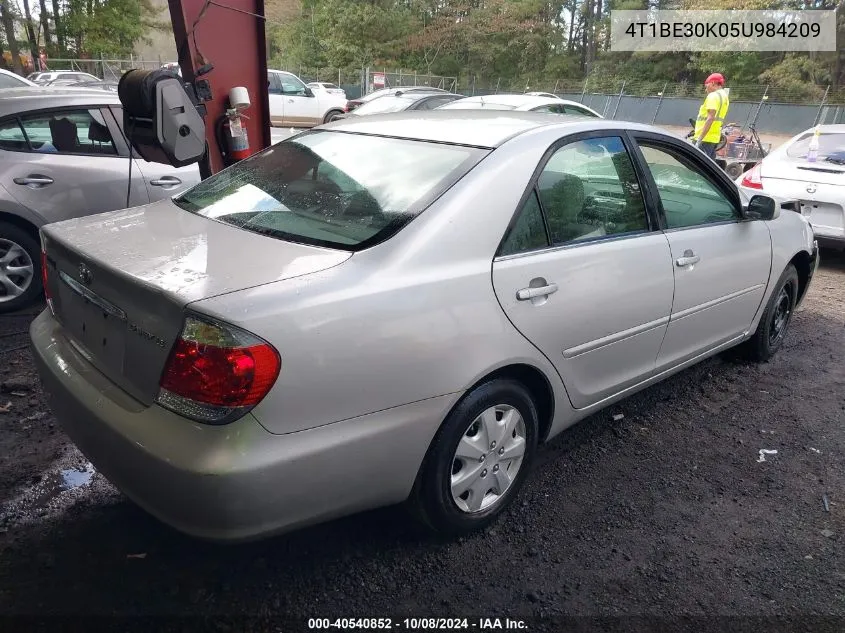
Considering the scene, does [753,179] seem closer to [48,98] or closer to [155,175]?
[155,175]

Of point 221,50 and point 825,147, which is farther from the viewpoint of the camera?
point 825,147

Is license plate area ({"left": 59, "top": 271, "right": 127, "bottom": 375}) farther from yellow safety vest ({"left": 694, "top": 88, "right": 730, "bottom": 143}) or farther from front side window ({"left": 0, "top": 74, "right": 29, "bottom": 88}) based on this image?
yellow safety vest ({"left": 694, "top": 88, "right": 730, "bottom": 143})

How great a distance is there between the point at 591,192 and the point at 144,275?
191 centimetres

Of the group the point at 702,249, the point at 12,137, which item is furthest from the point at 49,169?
the point at 702,249

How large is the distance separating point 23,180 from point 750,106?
2476cm

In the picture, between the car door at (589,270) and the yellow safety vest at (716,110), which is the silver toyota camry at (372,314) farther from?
the yellow safety vest at (716,110)

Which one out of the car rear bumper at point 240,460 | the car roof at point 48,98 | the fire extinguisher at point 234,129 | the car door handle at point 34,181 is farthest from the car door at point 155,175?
the car rear bumper at point 240,460

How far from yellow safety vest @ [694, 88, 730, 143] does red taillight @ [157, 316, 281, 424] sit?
30.5 ft

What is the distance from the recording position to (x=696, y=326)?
3.46m

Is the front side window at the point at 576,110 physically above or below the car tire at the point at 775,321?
above

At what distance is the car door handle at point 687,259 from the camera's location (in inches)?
125

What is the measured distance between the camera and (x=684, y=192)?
11.5 ft

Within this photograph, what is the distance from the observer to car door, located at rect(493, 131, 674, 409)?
8.18ft

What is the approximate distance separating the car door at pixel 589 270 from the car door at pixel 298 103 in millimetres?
18032
